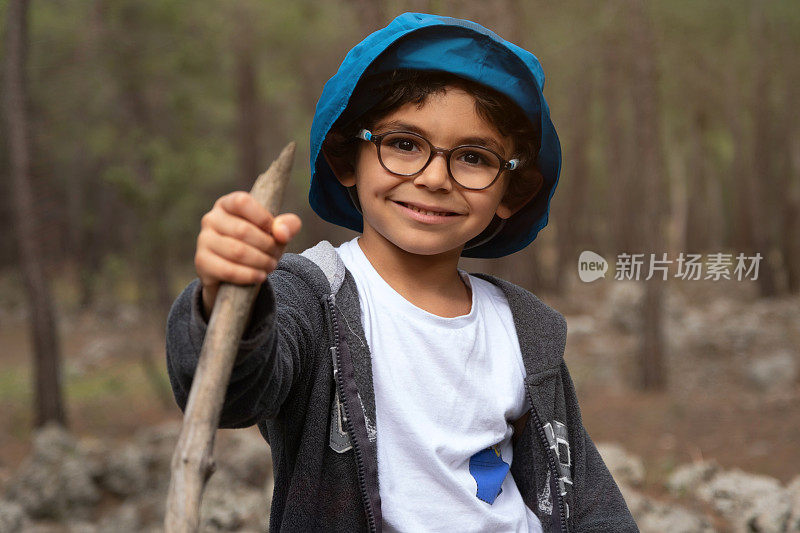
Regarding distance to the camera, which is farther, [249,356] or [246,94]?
[246,94]

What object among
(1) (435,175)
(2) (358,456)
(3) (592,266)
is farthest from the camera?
(3) (592,266)

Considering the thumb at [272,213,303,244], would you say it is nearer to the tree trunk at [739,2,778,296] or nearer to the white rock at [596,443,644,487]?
the white rock at [596,443,644,487]

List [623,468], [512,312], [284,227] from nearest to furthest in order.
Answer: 1. [284,227]
2. [512,312]
3. [623,468]

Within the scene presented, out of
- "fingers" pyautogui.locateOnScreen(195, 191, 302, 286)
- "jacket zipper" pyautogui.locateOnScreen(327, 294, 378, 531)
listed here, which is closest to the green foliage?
"jacket zipper" pyautogui.locateOnScreen(327, 294, 378, 531)

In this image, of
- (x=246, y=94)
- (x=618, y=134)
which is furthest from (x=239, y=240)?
(x=618, y=134)

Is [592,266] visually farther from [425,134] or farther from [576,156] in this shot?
[576,156]

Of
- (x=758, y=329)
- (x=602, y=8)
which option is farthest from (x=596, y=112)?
(x=758, y=329)

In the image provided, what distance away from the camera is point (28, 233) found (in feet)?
23.5

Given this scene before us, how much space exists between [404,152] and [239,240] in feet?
1.93

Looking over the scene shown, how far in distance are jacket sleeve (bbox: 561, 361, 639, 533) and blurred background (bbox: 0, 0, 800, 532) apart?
7.93 feet

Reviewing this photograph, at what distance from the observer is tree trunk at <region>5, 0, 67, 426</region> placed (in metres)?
6.89

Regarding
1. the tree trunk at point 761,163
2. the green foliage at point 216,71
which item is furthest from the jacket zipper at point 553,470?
the tree trunk at point 761,163

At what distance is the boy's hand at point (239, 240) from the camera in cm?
111

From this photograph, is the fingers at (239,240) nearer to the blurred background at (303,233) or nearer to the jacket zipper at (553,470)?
the jacket zipper at (553,470)
